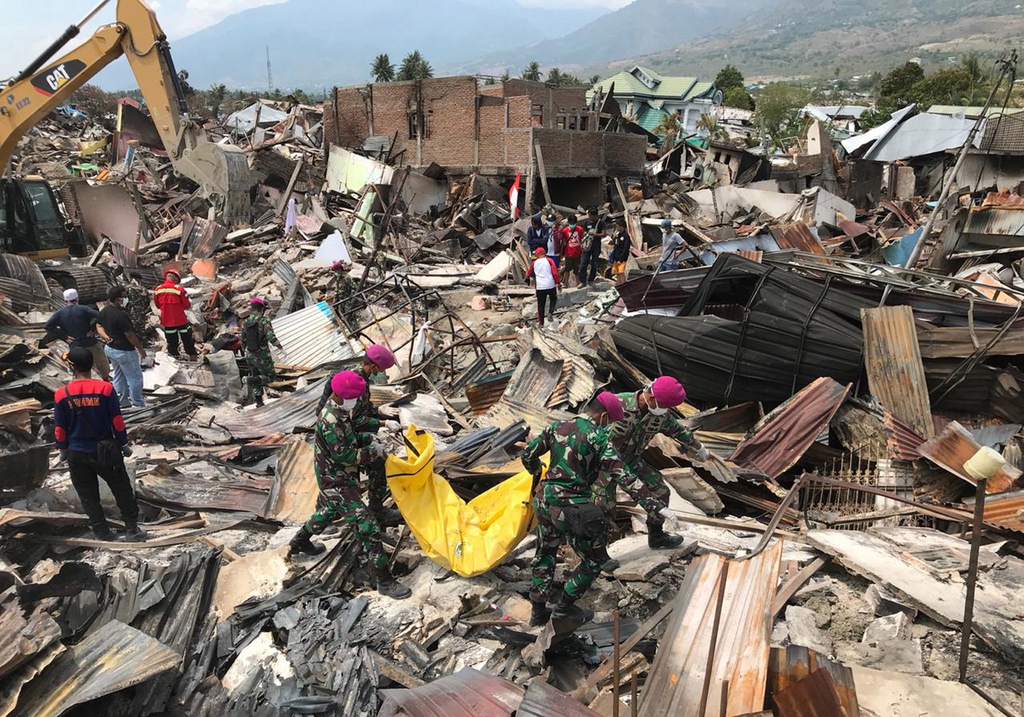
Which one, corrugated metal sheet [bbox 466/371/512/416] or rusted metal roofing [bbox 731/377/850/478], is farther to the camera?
corrugated metal sheet [bbox 466/371/512/416]

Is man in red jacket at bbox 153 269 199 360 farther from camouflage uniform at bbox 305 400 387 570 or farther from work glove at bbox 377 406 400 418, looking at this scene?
camouflage uniform at bbox 305 400 387 570

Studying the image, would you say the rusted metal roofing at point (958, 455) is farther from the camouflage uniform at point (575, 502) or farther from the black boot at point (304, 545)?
the black boot at point (304, 545)

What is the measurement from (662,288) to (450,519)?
461 centimetres

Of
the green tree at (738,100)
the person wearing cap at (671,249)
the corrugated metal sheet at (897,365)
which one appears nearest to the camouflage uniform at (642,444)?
the corrugated metal sheet at (897,365)

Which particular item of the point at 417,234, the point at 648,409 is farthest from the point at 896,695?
the point at 417,234

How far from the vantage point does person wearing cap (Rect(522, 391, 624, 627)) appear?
3406 mm

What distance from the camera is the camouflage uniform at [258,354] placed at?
7.67 metres

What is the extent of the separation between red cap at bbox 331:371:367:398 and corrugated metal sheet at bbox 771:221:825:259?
10.6m

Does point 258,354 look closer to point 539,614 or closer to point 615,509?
point 615,509

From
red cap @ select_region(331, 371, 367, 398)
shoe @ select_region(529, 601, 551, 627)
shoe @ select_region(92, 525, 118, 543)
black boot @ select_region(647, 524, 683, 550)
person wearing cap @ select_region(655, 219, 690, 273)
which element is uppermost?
red cap @ select_region(331, 371, 367, 398)

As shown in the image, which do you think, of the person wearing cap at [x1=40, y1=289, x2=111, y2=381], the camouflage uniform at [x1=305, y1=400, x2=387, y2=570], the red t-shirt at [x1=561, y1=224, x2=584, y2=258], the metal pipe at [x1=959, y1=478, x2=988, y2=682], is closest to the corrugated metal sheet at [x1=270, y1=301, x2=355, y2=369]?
the person wearing cap at [x1=40, y1=289, x2=111, y2=381]

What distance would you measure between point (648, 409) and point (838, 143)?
27.7m

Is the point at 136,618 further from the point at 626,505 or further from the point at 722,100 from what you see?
the point at 722,100

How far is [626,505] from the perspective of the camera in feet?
15.8
